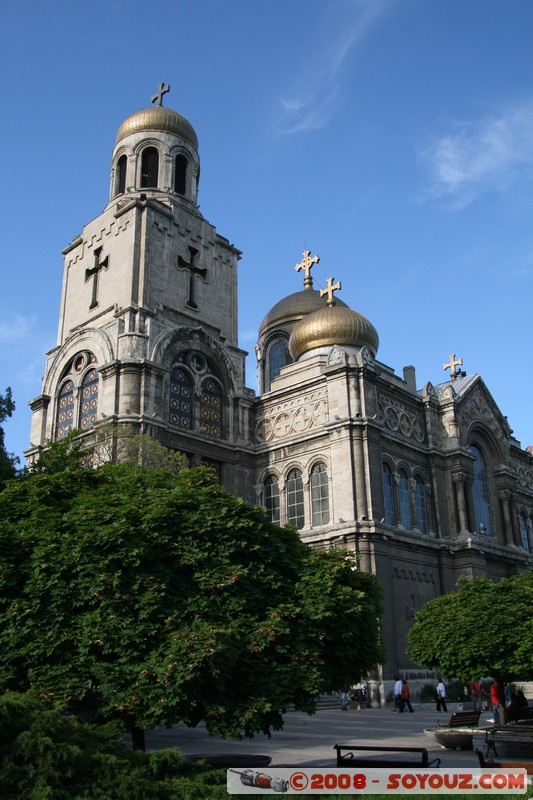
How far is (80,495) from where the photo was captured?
14.5 meters

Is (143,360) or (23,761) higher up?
(143,360)

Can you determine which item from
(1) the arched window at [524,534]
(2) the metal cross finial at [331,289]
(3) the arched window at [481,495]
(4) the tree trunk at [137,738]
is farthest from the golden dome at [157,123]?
(4) the tree trunk at [137,738]

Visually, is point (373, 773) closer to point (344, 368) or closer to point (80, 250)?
point (344, 368)

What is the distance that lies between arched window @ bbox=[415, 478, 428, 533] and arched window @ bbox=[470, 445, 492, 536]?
4.31 metres

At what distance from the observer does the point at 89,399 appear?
1436 inches

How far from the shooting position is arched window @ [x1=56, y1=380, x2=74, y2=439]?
37.4m

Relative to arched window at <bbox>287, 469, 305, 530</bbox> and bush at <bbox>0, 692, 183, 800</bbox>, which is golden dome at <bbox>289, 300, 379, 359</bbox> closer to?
arched window at <bbox>287, 469, 305, 530</bbox>

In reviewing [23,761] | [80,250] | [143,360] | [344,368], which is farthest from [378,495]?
[23,761]

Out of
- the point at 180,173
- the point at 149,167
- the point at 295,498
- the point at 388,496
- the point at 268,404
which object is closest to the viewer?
the point at 388,496

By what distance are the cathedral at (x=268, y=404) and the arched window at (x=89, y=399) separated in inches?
3.9

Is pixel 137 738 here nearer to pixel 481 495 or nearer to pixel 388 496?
pixel 388 496

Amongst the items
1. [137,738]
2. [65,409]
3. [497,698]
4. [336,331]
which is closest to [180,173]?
[336,331]

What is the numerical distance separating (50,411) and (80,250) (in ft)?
29.4

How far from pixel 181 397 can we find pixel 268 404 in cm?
504
